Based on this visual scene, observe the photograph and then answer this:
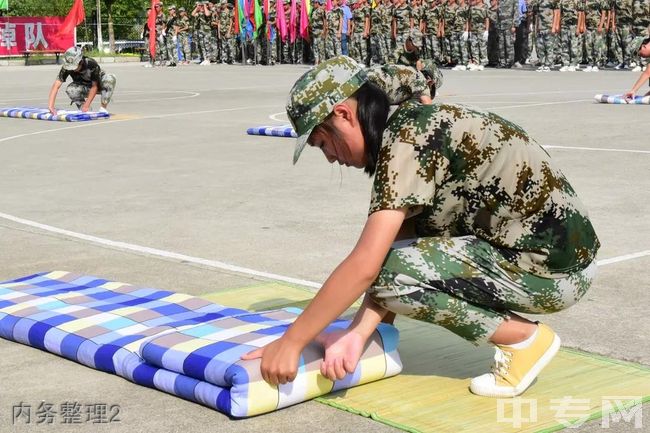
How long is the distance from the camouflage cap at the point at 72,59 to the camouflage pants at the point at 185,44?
25400mm

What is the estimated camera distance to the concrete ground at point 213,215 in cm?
418

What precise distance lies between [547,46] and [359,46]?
7.04m

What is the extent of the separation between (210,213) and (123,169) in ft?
9.74

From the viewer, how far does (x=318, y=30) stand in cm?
3534

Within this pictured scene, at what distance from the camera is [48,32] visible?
137ft

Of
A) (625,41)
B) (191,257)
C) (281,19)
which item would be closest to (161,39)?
(281,19)

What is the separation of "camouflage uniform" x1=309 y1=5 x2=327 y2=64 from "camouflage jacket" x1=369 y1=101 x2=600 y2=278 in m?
31.7

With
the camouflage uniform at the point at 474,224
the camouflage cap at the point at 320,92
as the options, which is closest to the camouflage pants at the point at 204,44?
the camouflage uniform at the point at 474,224

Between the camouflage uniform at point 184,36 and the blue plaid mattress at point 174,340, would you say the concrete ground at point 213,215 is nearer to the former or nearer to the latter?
the blue plaid mattress at point 174,340

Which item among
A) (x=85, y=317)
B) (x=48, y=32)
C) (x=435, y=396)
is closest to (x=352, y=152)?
(x=435, y=396)

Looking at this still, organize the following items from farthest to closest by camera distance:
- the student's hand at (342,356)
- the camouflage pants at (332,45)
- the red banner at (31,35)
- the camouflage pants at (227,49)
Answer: the red banner at (31,35)
the camouflage pants at (227,49)
the camouflage pants at (332,45)
the student's hand at (342,356)

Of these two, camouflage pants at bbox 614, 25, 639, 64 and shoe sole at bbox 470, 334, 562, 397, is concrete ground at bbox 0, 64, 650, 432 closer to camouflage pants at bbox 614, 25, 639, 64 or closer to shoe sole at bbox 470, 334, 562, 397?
shoe sole at bbox 470, 334, 562, 397

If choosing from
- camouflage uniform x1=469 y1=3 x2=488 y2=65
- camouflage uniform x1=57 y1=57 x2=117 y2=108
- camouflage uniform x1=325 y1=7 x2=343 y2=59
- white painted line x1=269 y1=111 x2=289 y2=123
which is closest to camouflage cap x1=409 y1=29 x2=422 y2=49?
white painted line x1=269 y1=111 x2=289 y2=123

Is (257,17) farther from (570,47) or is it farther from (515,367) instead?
(515,367)
